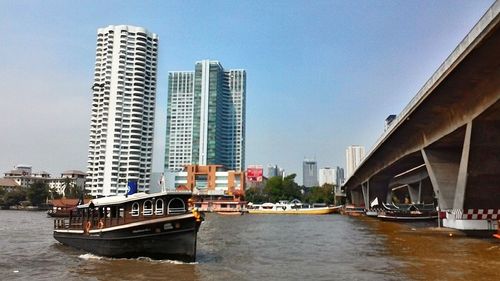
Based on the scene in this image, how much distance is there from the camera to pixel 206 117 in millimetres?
168250

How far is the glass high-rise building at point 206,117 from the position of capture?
16750 cm

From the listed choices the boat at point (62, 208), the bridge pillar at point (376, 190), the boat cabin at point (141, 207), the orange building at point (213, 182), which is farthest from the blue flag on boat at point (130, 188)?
the orange building at point (213, 182)

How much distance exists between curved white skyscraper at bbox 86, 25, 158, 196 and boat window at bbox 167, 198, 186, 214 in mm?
105212

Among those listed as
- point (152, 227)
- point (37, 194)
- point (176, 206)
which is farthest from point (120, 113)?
point (152, 227)

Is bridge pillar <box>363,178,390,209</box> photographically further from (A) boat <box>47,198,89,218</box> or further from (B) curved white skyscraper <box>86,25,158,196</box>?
(B) curved white skyscraper <box>86,25,158,196</box>

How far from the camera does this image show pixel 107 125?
413 ft

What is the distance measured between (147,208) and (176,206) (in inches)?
49.6

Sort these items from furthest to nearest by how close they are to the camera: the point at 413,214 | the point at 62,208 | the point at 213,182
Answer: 1. the point at 213,182
2. the point at 62,208
3. the point at 413,214

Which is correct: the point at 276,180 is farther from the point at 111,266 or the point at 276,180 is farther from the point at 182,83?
the point at 111,266

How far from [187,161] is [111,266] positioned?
15490 centimetres

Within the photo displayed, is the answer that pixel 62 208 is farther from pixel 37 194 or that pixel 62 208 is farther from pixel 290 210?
pixel 290 210


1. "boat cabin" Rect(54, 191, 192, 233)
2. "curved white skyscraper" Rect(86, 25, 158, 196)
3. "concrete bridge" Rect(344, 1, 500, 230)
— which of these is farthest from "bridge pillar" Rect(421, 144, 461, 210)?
"curved white skyscraper" Rect(86, 25, 158, 196)

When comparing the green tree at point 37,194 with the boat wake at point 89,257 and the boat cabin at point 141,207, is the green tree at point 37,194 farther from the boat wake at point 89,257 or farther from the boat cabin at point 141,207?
the boat cabin at point 141,207

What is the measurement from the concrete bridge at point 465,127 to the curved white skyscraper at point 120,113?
315ft
